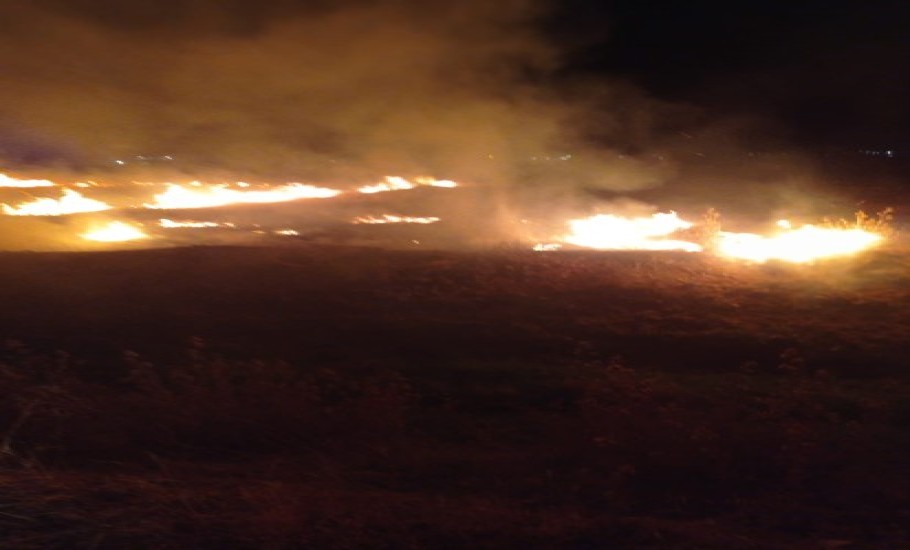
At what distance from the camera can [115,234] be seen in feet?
34.5

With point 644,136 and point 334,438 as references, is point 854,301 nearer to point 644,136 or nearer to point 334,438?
point 334,438

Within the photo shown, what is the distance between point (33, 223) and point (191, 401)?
534 cm

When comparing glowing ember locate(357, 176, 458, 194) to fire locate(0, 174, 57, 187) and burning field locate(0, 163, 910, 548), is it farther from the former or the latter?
fire locate(0, 174, 57, 187)

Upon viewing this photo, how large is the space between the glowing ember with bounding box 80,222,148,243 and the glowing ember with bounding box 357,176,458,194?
292 cm

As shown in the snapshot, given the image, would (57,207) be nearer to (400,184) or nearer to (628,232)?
(400,184)

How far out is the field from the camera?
515 cm

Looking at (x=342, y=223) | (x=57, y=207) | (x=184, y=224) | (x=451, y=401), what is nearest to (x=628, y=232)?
(x=342, y=223)

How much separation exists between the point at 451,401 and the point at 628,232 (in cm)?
460

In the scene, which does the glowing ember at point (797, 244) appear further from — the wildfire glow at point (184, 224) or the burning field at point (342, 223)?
the wildfire glow at point (184, 224)

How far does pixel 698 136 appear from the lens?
14.6m

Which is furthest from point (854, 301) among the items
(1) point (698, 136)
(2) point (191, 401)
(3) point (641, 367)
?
(1) point (698, 136)

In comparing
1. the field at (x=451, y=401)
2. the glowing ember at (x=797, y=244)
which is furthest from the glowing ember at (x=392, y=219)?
the glowing ember at (x=797, y=244)

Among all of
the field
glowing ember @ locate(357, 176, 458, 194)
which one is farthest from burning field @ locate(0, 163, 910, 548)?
glowing ember @ locate(357, 176, 458, 194)

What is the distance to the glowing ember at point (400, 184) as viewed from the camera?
12.4 metres
